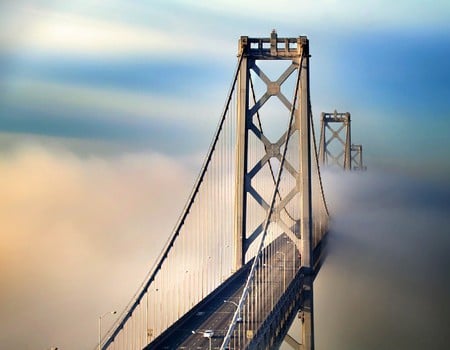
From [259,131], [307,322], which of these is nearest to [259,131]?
[259,131]

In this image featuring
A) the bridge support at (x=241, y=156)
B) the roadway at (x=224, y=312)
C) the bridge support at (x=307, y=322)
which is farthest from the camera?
the bridge support at (x=241, y=156)

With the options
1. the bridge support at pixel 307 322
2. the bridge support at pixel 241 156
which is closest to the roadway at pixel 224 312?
the bridge support at pixel 241 156

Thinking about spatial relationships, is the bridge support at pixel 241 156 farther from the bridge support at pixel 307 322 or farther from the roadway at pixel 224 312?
the bridge support at pixel 307 322

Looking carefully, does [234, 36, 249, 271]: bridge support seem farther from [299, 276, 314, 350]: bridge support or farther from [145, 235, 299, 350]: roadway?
[299, 276, 314, 350]: bridge support

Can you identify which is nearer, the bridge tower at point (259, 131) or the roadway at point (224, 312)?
the roadway at point (224, 312)

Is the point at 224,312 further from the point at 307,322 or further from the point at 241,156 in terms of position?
the point at 241,156

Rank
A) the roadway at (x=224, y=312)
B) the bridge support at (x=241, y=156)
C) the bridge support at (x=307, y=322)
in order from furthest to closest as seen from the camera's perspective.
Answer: the bridge support at (x=241, y=156) < the bridge support at (x=307, y=322) < the roadway at (x=224, y=312)

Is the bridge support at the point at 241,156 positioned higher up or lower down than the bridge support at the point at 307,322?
higher up

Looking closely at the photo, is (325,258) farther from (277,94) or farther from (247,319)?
(247,319)

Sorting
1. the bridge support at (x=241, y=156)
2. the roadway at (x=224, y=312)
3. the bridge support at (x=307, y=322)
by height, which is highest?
the bridge support at (x=241, y=156)

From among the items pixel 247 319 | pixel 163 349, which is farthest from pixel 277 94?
pixel 163 349

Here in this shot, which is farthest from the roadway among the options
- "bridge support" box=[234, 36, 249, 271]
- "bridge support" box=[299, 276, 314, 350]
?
"bridge support" box=[299, 276, 314, 350]
